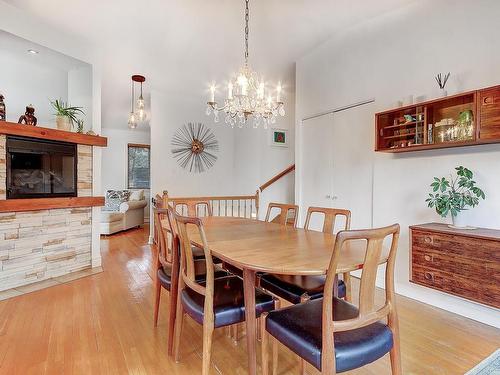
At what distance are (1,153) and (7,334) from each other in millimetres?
1763

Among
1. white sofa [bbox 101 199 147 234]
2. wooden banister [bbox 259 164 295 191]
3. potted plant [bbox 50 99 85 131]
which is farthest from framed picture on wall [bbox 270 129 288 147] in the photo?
white sofa [bbox 101 199 147 234]

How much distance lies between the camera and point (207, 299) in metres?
1.49

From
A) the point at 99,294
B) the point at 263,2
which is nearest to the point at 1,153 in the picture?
the point at 99,294

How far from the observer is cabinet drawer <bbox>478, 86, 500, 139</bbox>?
2.12 metres

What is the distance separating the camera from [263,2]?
2762 millimetres

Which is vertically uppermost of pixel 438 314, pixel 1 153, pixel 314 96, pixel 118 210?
pixel 314 96

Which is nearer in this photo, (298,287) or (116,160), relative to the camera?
(298,287)

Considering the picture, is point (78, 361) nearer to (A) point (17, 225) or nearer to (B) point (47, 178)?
(A) point (17, 225)

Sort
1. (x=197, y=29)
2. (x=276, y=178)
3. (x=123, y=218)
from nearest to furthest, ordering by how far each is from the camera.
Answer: (x=197, y=29), (x=276, y=178), (x=123, y=218)

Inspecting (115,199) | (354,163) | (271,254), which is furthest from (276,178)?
(115,199)

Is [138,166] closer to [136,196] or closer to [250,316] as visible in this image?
[136,196]

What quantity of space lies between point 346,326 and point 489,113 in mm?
2025

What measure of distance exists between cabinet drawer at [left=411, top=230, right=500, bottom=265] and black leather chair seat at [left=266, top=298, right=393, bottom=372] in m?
1.28

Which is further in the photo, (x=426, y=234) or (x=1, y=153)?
(x=1, y=153)
